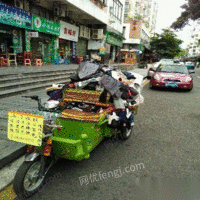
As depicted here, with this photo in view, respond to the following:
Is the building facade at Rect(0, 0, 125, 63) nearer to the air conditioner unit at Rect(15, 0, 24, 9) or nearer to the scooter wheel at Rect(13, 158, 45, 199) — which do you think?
the air conditioner unit at Rect(15, 0, 24, 9)

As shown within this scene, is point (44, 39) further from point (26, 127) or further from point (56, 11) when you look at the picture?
point (26, 127)

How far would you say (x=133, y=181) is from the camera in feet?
8.55

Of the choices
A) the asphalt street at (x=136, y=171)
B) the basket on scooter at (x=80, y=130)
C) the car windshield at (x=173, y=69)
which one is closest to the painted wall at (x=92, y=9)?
the car windshield at (x=173, y=69)

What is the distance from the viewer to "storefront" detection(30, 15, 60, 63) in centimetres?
1319

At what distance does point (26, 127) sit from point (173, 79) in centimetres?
871

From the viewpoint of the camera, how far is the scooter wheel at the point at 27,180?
6.87 feet

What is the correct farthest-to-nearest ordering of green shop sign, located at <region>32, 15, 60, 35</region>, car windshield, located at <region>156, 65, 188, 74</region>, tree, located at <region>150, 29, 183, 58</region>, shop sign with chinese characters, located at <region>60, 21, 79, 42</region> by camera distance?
tree, located at <region>150, 29, 183, 58</region> < shop sign with chinese characters, located at <region>60, 21, 79, 42</region> < green shop sign, located at <region>32, 15, 60, 35</region> < car windshield, located at <region>156, 65, 188, 74</region>

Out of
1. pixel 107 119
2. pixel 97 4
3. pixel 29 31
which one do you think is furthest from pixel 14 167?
pixel 97 4

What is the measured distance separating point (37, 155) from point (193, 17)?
27965mm

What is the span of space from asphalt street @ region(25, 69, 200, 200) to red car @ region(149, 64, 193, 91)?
5331mm

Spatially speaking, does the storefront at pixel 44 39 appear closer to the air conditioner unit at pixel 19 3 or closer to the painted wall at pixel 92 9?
the air conditioner unit at pixel 19 3

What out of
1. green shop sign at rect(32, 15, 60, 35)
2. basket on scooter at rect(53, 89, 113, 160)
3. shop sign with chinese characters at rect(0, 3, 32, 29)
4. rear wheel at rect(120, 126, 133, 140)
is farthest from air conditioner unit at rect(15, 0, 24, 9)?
rear wheel at rect(120, 126, 133, 140)

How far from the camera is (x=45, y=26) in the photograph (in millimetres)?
13844

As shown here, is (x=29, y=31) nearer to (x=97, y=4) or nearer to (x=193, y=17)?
(x=97, y=4)
